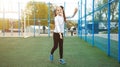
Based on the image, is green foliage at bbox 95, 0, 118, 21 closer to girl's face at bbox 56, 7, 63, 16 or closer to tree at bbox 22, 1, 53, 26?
girl's face at bbox 56, 7, 63, 16

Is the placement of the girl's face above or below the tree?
below

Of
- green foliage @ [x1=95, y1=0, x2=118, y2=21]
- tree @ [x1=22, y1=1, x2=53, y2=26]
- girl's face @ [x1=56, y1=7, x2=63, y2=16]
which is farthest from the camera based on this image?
tree @ [x1=22, y1=1, x2=53, y2=26]

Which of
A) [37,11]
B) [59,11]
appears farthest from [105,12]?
[37,11]

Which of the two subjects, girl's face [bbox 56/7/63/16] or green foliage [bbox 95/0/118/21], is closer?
girl's face [bbox 56/7/63/16]

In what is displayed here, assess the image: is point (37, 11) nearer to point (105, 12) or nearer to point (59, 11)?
point (105, 12)

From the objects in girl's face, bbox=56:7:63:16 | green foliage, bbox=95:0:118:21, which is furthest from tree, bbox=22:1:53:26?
girl's face, bbox=56:7:63:16

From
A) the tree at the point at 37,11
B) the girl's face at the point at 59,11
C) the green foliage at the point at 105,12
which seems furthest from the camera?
the tree at the point at 37,11

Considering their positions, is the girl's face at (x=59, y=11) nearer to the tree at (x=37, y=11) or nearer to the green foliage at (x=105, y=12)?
the green foliage at (x=105, y=12)

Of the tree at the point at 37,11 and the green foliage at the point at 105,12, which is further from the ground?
the tree at the point at 37,11

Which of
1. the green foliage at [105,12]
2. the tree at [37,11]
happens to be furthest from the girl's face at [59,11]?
the tree at [37,11]

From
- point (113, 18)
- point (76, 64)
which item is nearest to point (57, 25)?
point (76, 64)

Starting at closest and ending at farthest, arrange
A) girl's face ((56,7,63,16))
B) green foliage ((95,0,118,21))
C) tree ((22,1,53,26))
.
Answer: girl's face ((56,7,63,16)) → green foliage ((95,0,118,21)) → tree ((22,1,53,26))

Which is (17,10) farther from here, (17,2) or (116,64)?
(116,64)

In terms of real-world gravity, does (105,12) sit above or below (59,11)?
above
